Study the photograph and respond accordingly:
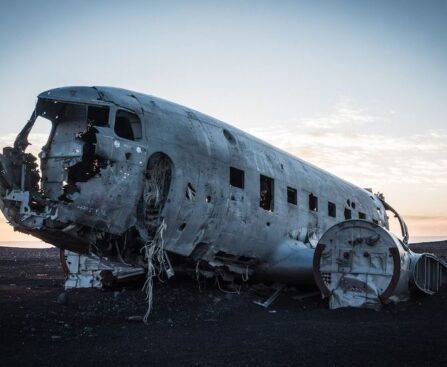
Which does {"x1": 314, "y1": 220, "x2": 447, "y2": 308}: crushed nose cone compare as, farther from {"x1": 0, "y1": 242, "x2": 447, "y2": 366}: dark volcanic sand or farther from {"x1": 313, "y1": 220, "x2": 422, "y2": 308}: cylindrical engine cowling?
{"x1": 0, "y1": 242, "x2": 447, "y2": 366}: dark volcanic sand

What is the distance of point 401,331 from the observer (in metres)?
8.45

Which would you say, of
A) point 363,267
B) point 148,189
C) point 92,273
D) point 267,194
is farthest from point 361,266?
point 92,273

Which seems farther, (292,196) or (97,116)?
(292,196)

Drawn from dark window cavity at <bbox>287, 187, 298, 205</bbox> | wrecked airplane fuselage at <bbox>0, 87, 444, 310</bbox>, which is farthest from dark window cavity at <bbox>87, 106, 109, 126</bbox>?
dark window cavity at <bbox>287, 187, 298, 205</bbox>

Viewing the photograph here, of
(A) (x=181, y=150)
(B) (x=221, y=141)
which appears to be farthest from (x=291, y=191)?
(A) (x=181, y=150)

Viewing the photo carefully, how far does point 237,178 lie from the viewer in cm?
1193

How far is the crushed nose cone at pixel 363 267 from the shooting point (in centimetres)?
1081

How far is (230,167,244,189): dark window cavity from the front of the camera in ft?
38.8

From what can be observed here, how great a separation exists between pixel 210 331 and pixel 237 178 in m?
4.17

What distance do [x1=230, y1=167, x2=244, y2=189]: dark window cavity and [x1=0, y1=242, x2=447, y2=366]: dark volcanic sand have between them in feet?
8.51

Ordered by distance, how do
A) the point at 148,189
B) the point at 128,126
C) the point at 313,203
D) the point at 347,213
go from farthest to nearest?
the point at 347,213, the point at 313,203, the point at 128,126, the point at 148,189

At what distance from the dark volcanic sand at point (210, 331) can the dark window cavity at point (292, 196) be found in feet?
8.21

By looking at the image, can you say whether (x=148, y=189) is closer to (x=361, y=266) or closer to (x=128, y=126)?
(x=128, y=126)

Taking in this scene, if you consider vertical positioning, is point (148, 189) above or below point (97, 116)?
below
